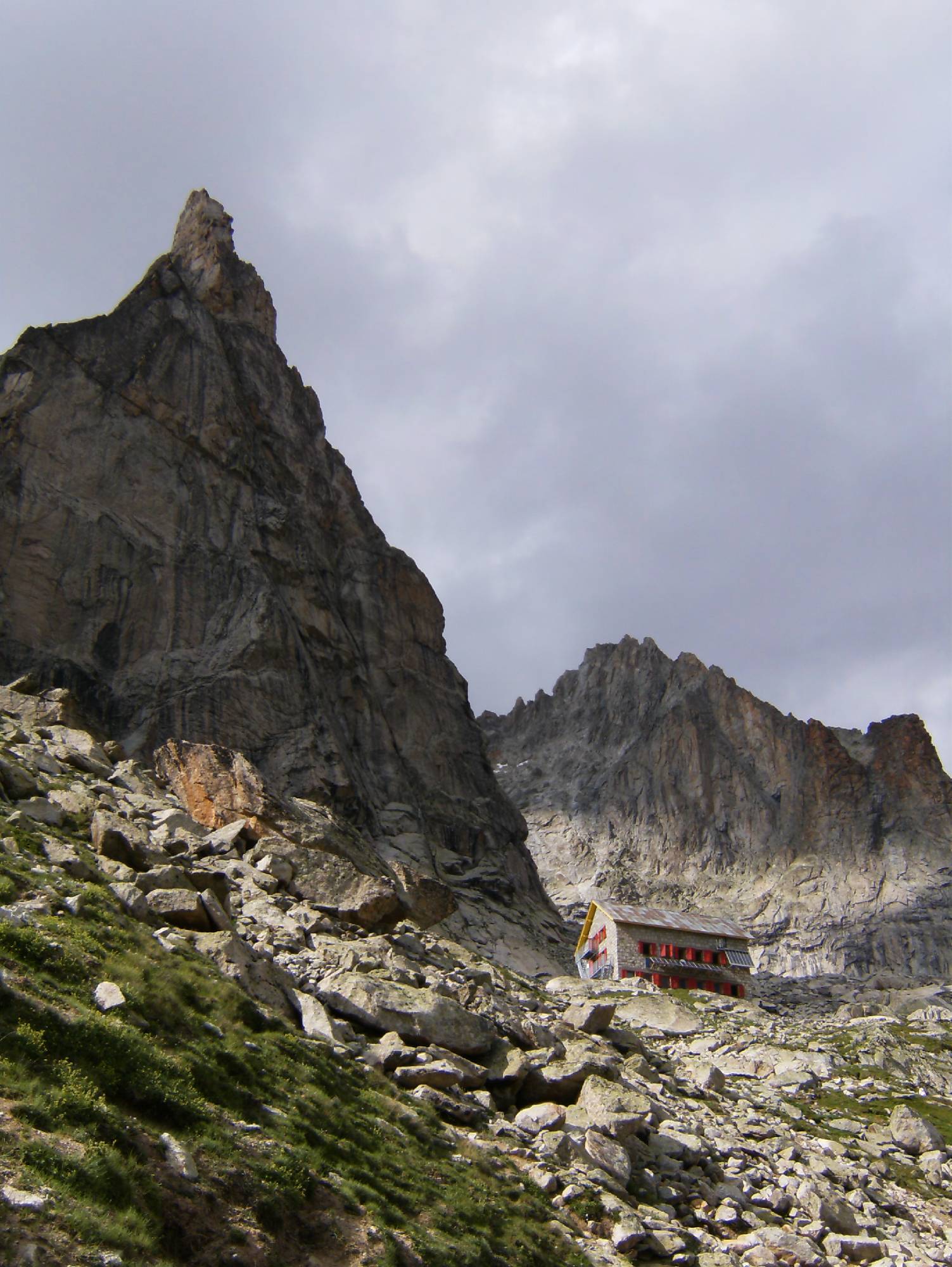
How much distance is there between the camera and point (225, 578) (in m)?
91.5

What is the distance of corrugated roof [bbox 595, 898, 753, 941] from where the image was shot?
7438 centimetres

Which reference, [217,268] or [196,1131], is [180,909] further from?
[217,268]

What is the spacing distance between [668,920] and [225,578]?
166ft

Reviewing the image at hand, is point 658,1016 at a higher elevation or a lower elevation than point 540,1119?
higher

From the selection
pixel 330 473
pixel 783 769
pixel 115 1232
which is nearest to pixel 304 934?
pixel 115 1232

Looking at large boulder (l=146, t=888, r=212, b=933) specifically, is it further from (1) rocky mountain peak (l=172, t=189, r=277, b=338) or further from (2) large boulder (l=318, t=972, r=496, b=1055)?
(1) rocky mountain peak (l=172, t=189, r=277, b=338)

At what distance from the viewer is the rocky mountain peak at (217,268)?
114562mm

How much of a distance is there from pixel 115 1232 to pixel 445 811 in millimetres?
95513

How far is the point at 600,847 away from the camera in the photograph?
181m

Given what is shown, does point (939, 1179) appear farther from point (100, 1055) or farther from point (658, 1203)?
point (100, 1055)

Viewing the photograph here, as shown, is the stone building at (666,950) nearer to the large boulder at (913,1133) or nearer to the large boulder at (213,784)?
the large boulder at (913,1133)

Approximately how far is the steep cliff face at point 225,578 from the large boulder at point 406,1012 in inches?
2206

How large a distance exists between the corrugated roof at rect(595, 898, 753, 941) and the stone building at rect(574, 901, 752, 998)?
53 millimetres

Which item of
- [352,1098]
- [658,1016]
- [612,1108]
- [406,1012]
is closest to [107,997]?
[352,1098]
